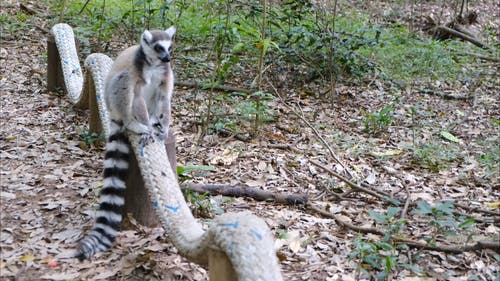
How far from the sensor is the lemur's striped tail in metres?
2.71

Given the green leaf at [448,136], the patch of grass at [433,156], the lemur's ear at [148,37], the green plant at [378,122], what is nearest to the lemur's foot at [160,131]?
the lemur's ear at [148,37]

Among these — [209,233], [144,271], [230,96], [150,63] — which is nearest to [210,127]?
[230,96]

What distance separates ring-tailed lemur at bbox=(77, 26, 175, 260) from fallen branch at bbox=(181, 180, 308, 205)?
0.58 m

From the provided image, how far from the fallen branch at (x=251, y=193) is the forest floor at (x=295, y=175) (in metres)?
0.05

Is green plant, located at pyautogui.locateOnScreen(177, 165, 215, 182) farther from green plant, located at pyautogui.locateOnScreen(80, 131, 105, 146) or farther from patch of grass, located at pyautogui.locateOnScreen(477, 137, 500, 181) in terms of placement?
patch of grass, located at pyautogui.locateOnScreen(477, 137, 500, 181)

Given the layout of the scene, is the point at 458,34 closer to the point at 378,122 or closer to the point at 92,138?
the point at 378,122

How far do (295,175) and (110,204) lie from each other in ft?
5.73

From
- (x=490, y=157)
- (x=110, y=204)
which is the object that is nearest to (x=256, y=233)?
(x=110, y=204)

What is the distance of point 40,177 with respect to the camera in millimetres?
3654

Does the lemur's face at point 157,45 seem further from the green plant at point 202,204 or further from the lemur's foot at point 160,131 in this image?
the green plant at point 202,204

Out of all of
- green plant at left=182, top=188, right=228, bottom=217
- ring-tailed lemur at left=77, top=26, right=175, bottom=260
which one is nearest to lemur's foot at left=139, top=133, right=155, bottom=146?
ring-tailed lemur at left=77, top=26, right=175, bottom=260

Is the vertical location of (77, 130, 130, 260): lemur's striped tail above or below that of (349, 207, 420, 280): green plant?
above

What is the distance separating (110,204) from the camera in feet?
9.17

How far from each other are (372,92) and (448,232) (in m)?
3.75
